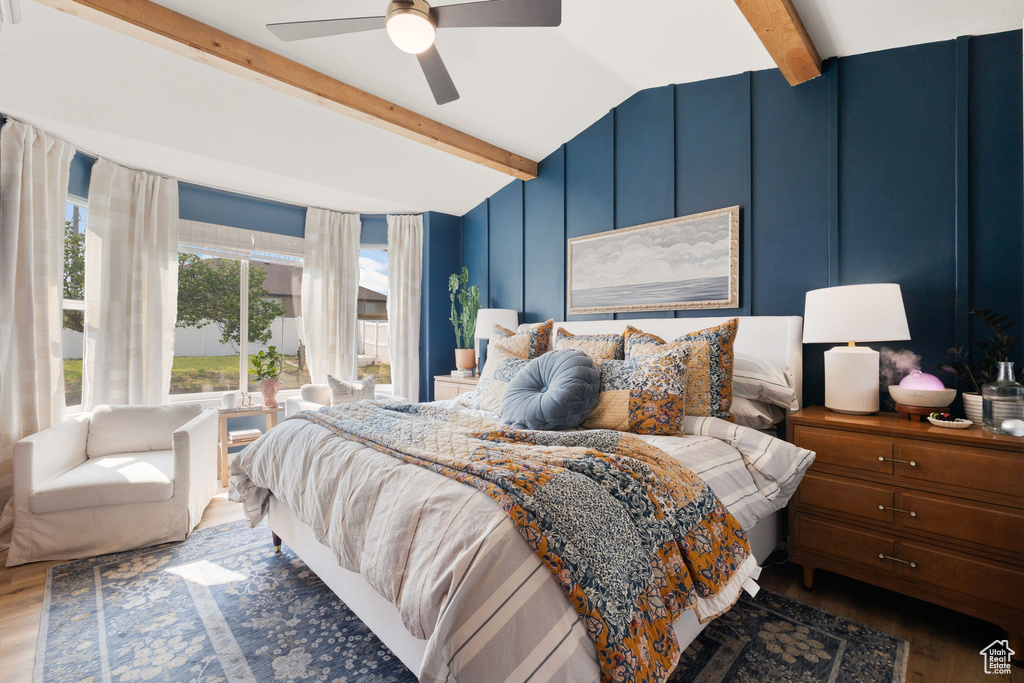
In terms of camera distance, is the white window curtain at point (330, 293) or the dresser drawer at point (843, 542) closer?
the dresser drawer at point (843, 542)

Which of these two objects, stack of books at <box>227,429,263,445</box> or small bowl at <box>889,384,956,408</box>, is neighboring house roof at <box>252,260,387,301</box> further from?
small bowl at <box>889,384,956,408</box>

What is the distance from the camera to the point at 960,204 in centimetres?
214

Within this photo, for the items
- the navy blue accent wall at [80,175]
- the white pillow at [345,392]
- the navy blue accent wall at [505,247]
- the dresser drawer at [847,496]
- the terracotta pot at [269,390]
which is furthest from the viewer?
the navy blue accent wall at [505,247]

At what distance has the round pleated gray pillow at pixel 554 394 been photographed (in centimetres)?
208

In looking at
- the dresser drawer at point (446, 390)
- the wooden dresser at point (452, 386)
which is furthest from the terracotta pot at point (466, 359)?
the dresser drawer at point (446, 390)

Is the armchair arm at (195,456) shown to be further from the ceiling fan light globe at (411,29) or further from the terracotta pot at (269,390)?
the ceiling fan light globe at (411,29)

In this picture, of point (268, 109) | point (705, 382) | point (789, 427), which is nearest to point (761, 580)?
point (789, 427)

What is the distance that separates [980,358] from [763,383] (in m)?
0.89

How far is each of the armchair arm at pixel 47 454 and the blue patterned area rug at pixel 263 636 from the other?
0.46 metres

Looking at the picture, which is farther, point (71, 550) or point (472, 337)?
point (472, 337)

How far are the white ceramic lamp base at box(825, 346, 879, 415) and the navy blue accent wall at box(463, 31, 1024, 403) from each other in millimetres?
305

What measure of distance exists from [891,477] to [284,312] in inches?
192

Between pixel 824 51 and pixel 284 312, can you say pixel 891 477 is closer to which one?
pixel 824 51

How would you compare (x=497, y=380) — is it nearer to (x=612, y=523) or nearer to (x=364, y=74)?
(x=612, y=523)
